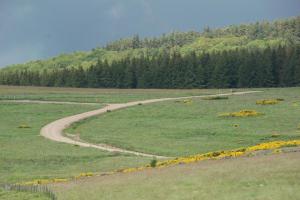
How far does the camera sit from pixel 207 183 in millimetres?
24594

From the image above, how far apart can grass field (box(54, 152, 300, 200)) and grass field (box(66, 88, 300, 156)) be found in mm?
18869

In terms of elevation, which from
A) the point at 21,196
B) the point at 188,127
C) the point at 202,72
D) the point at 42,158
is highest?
the point at 202,72

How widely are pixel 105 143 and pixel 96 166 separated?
16.5 metres

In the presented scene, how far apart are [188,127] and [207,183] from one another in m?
41.8

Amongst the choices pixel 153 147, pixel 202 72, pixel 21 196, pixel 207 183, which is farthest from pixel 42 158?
pixel 202 72

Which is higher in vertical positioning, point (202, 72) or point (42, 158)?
point (202, 72)

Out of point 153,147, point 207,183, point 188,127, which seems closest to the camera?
point 207,183

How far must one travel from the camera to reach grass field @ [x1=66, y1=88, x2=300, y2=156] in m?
53.4

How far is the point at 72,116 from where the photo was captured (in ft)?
284

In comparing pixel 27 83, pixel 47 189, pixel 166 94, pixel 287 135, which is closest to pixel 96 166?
pixel 47 189

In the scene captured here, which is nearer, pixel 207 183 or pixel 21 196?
pixel 207 183

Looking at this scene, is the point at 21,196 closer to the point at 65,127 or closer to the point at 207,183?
the point at 207,183

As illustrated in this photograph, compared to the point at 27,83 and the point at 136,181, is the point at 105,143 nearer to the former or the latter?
the point at 136,181

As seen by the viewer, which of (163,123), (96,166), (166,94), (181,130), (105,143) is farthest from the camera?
(166,94)
